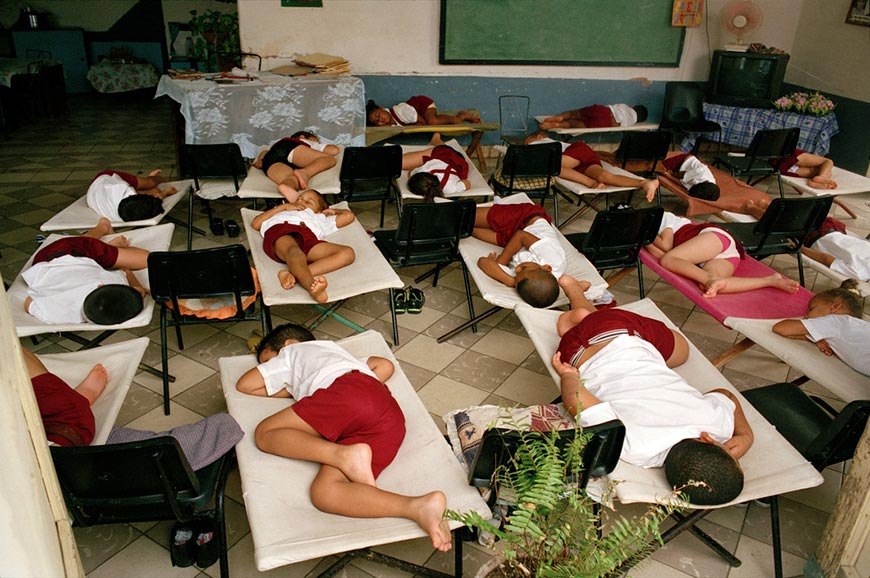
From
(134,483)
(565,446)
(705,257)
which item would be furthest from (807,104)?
(134,483)

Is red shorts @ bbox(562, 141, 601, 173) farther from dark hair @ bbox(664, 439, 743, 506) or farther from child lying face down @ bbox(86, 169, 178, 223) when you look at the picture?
dark hair @ bbox(664, 439, 743, 506)

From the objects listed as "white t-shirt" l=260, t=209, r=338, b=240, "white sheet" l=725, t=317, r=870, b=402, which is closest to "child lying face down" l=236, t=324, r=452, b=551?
"white t-shirt" l=260, t=209, r=338, b=240

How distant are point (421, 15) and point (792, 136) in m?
3.57

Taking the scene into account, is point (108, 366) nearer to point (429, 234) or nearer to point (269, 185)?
point (429, 234)

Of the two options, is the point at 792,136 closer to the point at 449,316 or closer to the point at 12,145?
the point at 449,316

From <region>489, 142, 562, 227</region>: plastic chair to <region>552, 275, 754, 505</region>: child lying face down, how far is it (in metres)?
1.99

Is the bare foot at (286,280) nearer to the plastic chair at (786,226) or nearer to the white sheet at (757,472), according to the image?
the white sheet at (757,472)

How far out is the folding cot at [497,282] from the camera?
3.11 meters

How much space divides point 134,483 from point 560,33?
6306 millimetres

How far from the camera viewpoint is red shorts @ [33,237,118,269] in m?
2.90

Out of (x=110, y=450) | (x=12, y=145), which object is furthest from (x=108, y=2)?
(x=110, y=450)

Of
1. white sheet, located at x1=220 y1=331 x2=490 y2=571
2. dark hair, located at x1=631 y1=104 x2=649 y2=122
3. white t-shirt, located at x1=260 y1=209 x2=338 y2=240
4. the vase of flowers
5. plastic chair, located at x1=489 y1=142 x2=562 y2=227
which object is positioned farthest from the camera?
dark hair, located at x1=631 y1=104 x2=649 y2=122

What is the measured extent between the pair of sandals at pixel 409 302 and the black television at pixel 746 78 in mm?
4975

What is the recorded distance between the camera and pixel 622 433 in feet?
5.90
